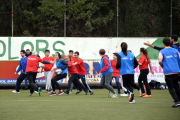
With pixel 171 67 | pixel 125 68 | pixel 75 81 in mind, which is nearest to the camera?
pixel 171 67

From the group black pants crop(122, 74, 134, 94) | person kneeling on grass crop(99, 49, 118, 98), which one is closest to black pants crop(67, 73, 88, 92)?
person kneeling on grass crop(99, 49, 118, 98)

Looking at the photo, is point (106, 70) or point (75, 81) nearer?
point (106, 70)

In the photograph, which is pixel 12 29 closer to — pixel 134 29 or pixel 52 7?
pixel 52 7

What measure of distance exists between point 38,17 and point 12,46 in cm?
826

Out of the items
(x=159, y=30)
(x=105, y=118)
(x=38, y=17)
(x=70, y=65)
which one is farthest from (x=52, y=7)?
(x=105, y=118)

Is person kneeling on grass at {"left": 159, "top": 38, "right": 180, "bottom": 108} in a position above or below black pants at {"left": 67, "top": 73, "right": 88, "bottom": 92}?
above

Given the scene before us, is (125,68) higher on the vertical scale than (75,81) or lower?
higher

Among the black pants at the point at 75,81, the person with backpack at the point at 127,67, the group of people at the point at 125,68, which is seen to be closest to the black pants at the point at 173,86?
the group of people at the point at 125,68

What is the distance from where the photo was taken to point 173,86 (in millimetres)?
9898

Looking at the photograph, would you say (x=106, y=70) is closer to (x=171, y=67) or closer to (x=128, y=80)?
(x=128, y=80)

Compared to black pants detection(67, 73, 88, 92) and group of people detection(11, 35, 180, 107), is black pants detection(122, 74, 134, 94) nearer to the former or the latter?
group of people detection(11, 35, 180, 107)

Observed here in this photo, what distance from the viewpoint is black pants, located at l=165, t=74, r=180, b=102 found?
32.1 ft

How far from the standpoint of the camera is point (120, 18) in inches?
957

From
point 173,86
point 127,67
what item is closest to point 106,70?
point 127,67
